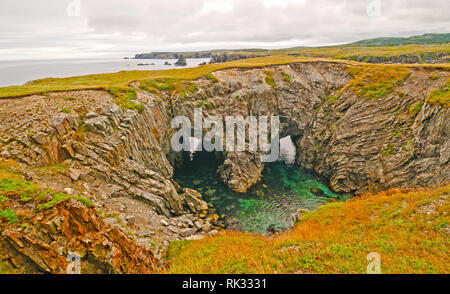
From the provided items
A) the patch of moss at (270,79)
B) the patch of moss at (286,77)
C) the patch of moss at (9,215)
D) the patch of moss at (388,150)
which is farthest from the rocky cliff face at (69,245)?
the patch of moss at (286,77)

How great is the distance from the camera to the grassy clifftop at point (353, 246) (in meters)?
11.6

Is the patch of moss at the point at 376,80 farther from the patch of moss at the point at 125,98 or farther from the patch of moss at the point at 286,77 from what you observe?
the patch of moss at the point at 125,98

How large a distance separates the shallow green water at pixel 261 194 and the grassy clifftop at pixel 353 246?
Result: 13.2 metres

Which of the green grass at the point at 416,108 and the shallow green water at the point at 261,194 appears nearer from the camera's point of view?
the shallow green water at the point at 261,194

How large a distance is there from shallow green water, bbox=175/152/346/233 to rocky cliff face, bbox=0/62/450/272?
2.83m

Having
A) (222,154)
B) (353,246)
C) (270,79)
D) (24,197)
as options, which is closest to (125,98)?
(222,154)

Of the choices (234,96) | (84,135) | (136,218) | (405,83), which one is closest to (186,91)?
(234,96)

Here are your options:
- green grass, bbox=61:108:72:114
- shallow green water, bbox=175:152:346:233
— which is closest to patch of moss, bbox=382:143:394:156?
shallow green water, bbox=175:152:346:233

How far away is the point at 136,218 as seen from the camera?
2339 cm

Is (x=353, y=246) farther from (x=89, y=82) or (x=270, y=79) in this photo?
(x=89, y=82)

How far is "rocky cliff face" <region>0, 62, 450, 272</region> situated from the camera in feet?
72.3

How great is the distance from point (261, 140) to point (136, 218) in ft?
123
